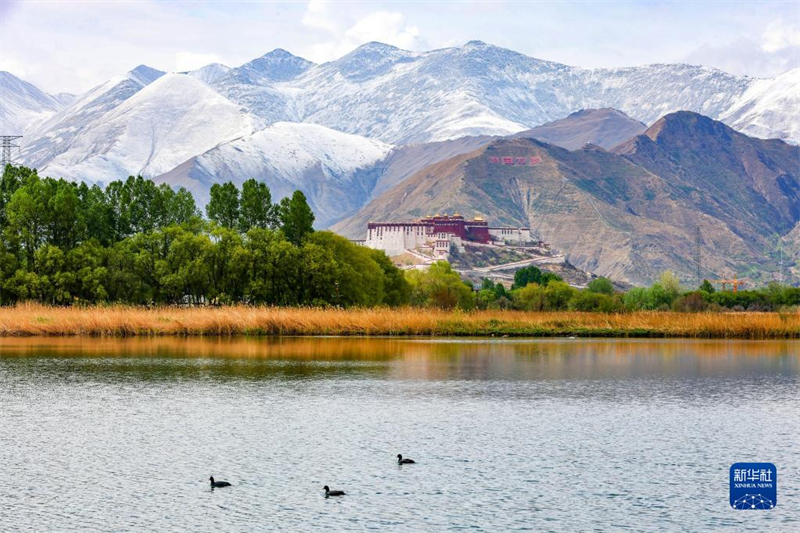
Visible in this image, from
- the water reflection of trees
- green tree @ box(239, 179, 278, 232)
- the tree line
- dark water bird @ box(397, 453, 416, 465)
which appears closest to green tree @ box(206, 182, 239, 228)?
the tree line

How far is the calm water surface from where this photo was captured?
67.5 ft

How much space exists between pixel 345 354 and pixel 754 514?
33.1m

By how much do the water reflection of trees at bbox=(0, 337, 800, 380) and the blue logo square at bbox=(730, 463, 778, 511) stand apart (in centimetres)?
1908

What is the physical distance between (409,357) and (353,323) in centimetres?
1697

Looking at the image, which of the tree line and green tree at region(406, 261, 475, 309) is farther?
green tree at region(406, 261, 475, 309)

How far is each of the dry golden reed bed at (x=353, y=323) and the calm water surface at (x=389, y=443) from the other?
17.0 meters

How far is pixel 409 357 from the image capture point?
166 feet

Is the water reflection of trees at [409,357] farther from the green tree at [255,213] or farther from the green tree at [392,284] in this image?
the green tree at [392,284]

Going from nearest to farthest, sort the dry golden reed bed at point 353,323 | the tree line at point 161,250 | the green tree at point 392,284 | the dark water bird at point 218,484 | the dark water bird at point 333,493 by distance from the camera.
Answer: the dark water bird at point 333,493
the dark water bird at point 218,484
the dry golden reed bed at point 353,323
the tree line at point 161,250
the green tree at point 392,284

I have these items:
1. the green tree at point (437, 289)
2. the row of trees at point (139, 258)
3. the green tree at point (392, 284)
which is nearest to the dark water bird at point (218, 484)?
the row of trees at point (139, 258)

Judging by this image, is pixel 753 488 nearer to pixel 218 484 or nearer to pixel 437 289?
pixel 218 484

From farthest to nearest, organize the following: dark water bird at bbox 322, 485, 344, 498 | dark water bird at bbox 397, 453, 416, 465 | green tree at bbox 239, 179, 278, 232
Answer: green tree at bbox 239, 179, 278, 232
dark water bird at bbox 397, 453, 416, 465
dark water bird at bbox 322, 485, 344, 498

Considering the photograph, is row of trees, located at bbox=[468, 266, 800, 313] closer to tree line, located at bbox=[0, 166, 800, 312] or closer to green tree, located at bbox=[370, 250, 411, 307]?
green tree, located at bbox=[370, 250, 411, 307]

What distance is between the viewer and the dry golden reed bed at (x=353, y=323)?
2549 inches
